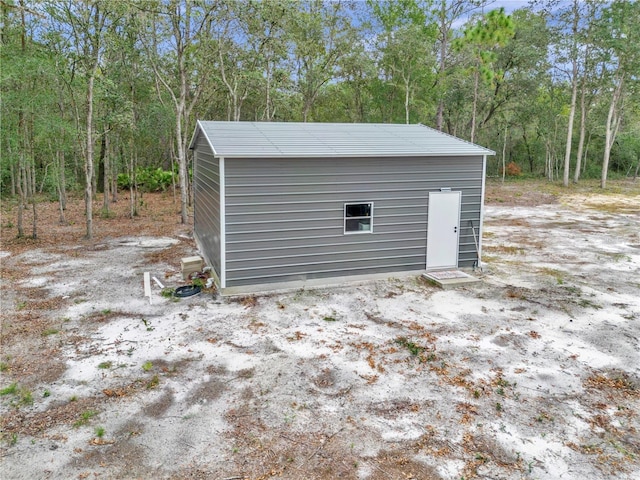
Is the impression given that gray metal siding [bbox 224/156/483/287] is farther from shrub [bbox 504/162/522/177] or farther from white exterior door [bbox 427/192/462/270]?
shrub [bbox 504/162/522/177]

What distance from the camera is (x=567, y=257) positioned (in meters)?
10.4

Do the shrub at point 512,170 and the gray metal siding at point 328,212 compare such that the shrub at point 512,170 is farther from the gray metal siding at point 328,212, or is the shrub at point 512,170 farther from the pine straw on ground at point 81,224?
the gray metal siding at point 328,212

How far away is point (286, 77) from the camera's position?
1938 cm

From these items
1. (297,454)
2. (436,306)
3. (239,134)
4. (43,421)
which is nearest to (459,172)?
(436,306)

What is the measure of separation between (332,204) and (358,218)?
0.57 meters

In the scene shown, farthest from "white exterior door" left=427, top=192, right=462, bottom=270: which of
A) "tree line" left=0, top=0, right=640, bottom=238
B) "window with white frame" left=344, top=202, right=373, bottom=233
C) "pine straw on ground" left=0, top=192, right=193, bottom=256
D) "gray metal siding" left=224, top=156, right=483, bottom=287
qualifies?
"pine straw on ground" left=0, top=192, right=193, bottom=256

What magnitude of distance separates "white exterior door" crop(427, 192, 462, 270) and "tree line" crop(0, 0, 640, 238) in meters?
6.99

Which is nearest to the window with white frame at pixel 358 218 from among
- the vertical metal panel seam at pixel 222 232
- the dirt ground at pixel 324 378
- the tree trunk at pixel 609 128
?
the dirt ground at pixel 324 378

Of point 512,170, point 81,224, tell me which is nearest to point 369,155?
point 81,224

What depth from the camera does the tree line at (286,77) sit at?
437 inches

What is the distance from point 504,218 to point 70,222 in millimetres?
14093

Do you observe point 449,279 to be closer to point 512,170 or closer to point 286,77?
point 286,77

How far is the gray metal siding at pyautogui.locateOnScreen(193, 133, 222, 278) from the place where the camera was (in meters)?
8.09

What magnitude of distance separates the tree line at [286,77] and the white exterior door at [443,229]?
22.9 ft
